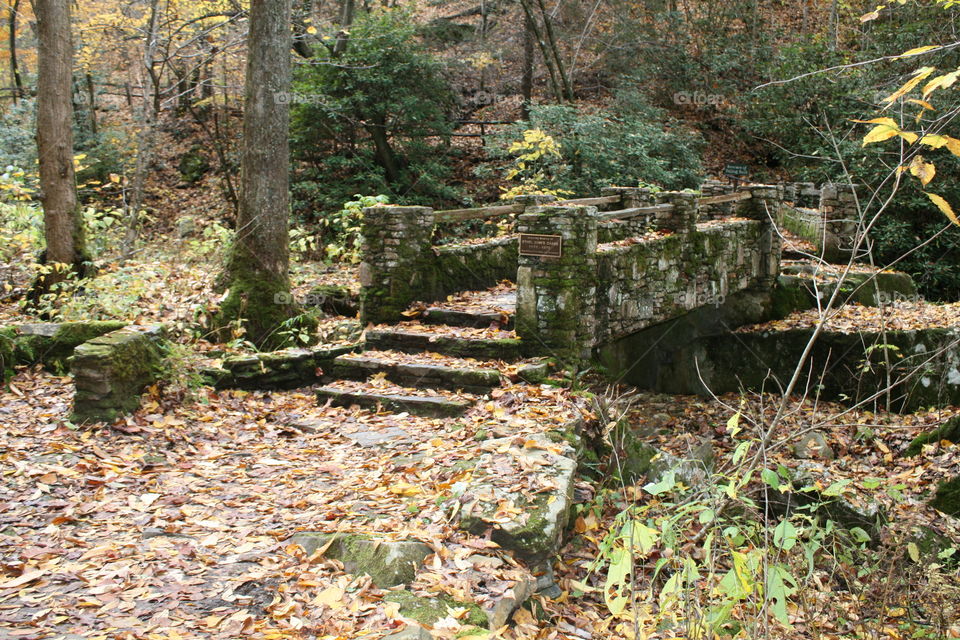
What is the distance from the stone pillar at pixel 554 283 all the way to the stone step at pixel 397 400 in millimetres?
1257

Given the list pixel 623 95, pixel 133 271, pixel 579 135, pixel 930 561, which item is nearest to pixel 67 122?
pixel 133 271

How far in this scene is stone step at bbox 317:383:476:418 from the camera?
7.04 metres

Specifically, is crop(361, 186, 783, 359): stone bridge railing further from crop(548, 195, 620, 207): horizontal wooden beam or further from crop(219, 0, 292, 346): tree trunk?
crop(219, 0, 292, 346): tree trunk

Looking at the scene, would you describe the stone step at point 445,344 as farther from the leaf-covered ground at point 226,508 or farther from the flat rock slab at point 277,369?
the leaf-covered ground at point 226,508

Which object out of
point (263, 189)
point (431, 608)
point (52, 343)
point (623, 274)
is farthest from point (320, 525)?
point (263, 189)

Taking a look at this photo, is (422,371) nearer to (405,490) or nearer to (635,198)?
(405,490)

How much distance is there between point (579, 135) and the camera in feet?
50.8

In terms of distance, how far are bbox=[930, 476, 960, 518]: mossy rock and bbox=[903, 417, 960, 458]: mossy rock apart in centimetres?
142

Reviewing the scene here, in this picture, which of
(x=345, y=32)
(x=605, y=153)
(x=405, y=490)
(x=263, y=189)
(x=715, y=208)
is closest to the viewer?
(x=405, y=490)

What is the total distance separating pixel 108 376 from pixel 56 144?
5.08 meters

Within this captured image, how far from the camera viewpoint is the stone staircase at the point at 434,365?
289 inches

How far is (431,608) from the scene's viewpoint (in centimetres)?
384

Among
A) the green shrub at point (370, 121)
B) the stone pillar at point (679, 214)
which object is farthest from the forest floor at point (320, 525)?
the green shrub at point (370, 121)

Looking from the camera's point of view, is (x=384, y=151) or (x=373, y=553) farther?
(x=384, y=151)
